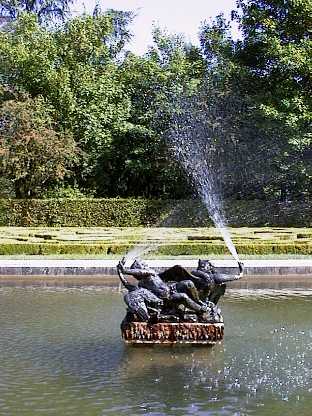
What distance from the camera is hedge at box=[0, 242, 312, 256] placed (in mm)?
18672

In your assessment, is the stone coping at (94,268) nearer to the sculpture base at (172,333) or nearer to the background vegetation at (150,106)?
the sculpture base at (172,333)

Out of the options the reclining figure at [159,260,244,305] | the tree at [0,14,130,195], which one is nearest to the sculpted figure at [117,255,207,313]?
the reclining figure at [159,260,244,305]

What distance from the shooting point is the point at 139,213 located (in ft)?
101

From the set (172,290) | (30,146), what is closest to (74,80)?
(30,146)

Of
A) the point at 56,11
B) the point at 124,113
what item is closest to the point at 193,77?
the point at 124,113

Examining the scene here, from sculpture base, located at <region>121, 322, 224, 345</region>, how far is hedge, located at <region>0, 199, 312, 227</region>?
861 inches

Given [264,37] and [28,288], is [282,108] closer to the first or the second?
[264,37]

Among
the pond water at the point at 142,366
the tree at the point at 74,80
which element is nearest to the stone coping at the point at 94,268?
the pond water at the point at 142,366

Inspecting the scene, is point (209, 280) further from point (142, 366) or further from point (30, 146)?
point (30, 146)

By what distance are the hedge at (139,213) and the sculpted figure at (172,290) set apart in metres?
21.7

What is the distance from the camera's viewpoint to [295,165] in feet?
99.9

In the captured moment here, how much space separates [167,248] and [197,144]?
1435 cm

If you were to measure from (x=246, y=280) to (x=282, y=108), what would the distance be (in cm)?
1682

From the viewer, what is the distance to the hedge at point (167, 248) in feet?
61.3
